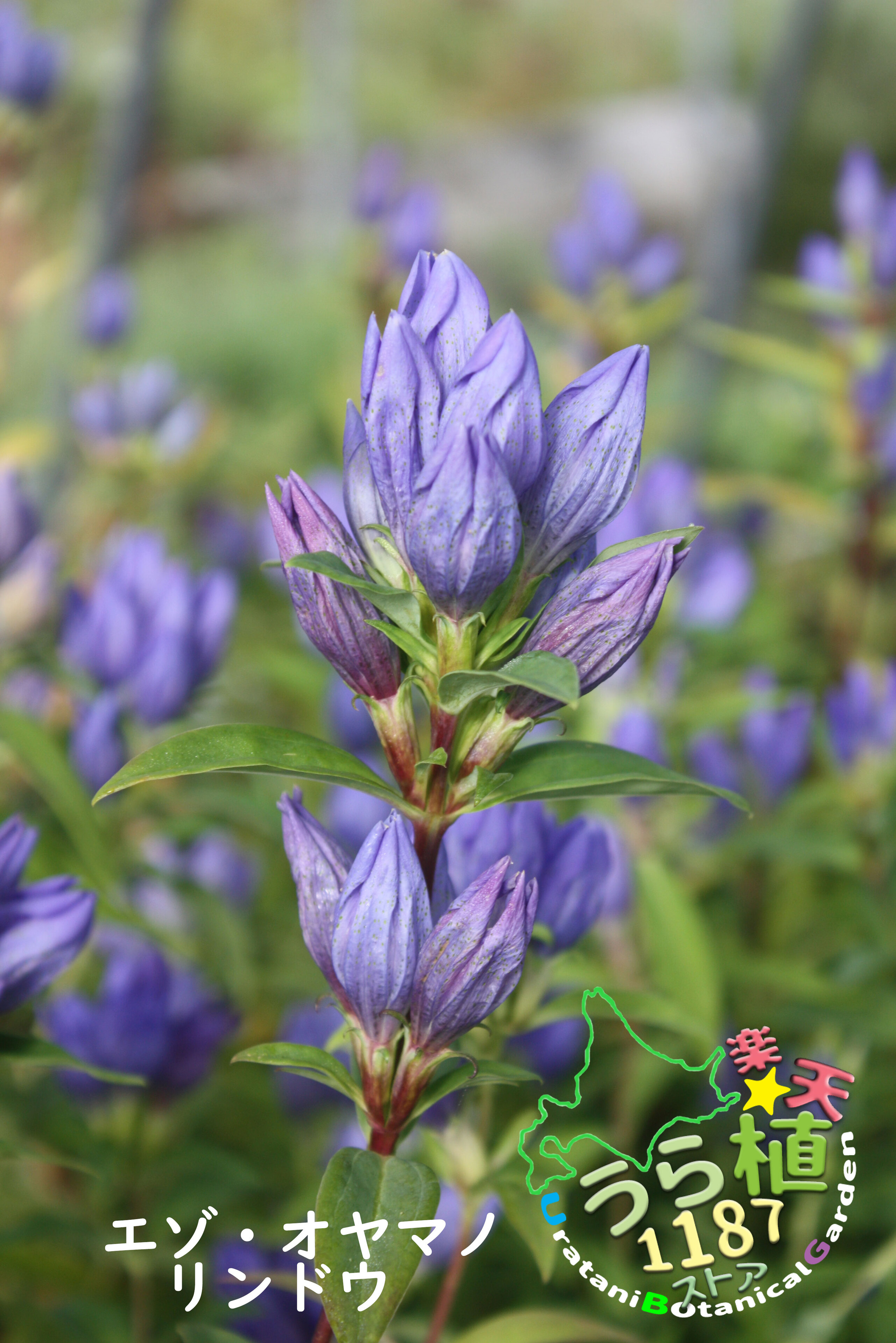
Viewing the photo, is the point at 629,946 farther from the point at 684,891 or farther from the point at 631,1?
the point at 631,1

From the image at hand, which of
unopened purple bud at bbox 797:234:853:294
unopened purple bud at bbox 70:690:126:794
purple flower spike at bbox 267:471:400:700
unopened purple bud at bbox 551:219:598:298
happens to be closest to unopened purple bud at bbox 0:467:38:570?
unopened purple bud at bbox 70:690:126:794

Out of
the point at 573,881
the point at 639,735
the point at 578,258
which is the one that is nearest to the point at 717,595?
the point at 639,735

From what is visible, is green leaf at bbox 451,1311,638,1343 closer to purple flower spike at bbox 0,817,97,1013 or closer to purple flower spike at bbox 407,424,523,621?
purple flower spike at bbox 0,817,97,1013

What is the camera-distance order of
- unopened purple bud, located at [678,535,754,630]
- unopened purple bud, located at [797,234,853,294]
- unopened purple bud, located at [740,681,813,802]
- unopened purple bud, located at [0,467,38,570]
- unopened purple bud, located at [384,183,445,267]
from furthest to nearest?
unopened purple bud, located at [384,183,445,267], unopened purple bud, located at [797,234,853,294], unopened purple bud, located at [678,535,754,630], unopened purple bud, located at [740,681,813,802], unopened purple bud, located at [0,467,38,570]

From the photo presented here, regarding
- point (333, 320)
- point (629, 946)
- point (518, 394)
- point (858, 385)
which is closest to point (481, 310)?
point (518, 394)

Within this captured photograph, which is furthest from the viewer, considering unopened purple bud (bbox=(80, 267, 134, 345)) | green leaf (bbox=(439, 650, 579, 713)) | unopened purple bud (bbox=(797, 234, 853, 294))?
unopened purple bud (bbox=(80, 267, 134, 345))

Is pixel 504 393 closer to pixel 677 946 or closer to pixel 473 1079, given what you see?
pixel 473 1079
